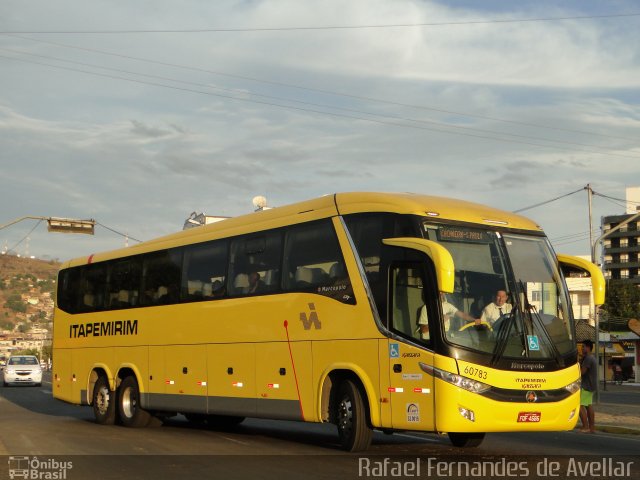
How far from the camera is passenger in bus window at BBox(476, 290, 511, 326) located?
1330 cm

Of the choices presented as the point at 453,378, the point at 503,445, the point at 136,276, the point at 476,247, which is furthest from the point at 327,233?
the point at 136,276

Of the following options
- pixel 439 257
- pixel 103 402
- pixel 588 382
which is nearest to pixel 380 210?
pixel 439 257

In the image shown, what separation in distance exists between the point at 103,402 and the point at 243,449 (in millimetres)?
7347

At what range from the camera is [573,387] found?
13.9m

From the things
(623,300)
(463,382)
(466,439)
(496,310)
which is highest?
(623,300)

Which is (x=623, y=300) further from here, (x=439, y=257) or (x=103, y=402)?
(x=439, y=257)

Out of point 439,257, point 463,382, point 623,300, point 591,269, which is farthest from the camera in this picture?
point 623,300

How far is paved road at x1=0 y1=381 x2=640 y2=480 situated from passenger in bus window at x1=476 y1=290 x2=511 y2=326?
1998 millimetres

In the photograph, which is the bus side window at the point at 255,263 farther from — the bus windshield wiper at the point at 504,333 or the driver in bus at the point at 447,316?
the bus windshield wiper at the point at 504,333

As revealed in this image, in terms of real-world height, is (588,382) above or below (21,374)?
above

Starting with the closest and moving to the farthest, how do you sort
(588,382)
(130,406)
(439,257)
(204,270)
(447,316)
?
(439,257), (447,316), (204,270), (588,382), (130,406)

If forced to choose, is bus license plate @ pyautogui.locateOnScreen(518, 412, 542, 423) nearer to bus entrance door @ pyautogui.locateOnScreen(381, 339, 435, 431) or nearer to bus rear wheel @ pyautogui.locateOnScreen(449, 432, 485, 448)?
bus entrance door @ pyautogui.locateOnScreen(381, 339, 435, 431)

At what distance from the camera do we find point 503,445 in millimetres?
16516

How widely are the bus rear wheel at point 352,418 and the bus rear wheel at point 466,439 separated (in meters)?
1.79
